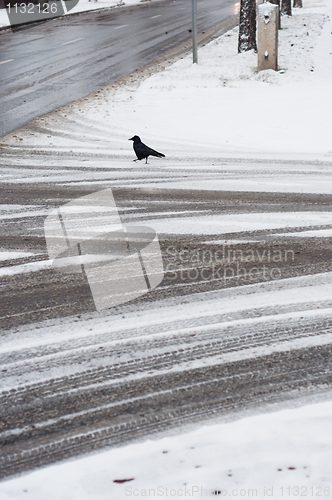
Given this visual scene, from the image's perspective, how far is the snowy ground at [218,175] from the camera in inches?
110

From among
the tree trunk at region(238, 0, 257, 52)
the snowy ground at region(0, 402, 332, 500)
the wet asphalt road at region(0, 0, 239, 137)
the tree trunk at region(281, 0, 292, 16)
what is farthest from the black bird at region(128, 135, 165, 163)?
the tree trunk at region(281, 0, 292, 16)

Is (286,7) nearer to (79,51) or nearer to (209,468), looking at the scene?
(79,51)

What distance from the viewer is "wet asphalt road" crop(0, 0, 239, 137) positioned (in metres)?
12.9

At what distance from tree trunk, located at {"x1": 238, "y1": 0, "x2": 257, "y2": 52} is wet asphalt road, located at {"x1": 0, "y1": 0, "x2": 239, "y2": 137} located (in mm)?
3126

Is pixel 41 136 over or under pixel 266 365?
over

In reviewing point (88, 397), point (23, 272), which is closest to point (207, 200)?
point (23, 272)

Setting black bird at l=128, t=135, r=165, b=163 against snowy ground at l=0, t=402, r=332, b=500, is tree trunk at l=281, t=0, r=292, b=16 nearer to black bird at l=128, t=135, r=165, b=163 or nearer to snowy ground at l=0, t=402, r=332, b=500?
black bird at l=128, t=135, r=165, b=163

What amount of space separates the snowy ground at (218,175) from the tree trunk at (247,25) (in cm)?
58

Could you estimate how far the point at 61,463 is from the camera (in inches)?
115

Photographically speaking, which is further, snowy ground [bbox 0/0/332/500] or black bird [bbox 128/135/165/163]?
black bird [bbox 128/135/165/163]

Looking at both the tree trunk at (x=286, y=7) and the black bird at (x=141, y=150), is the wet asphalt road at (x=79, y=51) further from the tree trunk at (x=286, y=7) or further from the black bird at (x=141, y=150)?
the black bird at (x=141, y=150)

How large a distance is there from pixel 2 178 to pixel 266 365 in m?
5.61

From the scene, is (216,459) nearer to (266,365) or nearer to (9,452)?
(266,365)

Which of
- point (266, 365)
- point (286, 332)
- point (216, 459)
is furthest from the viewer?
point (286, 332)
